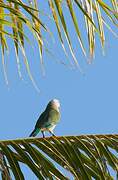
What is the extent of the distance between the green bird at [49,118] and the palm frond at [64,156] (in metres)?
1.57

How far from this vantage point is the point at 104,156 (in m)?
2.40

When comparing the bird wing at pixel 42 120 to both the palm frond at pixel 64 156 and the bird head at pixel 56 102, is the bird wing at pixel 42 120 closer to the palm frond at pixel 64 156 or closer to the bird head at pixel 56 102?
the bird head at pixel 56 102

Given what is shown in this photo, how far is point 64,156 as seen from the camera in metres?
2.31

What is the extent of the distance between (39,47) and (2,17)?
407mm

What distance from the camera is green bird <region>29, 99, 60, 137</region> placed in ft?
13.7

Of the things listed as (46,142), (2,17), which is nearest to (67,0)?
(2,17)

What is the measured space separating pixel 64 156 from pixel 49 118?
2136 mm

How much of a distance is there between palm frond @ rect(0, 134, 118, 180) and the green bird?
5.15 feet

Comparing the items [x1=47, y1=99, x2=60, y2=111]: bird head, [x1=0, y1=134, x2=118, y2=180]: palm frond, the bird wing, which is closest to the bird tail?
the bird wing

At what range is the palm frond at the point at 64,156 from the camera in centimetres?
224

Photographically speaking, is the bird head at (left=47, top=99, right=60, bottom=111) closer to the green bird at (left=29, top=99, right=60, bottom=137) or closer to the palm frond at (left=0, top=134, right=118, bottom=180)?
the green bird at (left=29, top=99, right=60, bottom=137)

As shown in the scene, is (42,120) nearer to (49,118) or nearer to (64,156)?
(49,118)

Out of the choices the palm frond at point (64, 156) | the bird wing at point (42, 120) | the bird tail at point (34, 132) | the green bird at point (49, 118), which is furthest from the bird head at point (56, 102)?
the palm frond at point (64, 156)

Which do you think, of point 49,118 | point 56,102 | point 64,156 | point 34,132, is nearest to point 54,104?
point 56,102
